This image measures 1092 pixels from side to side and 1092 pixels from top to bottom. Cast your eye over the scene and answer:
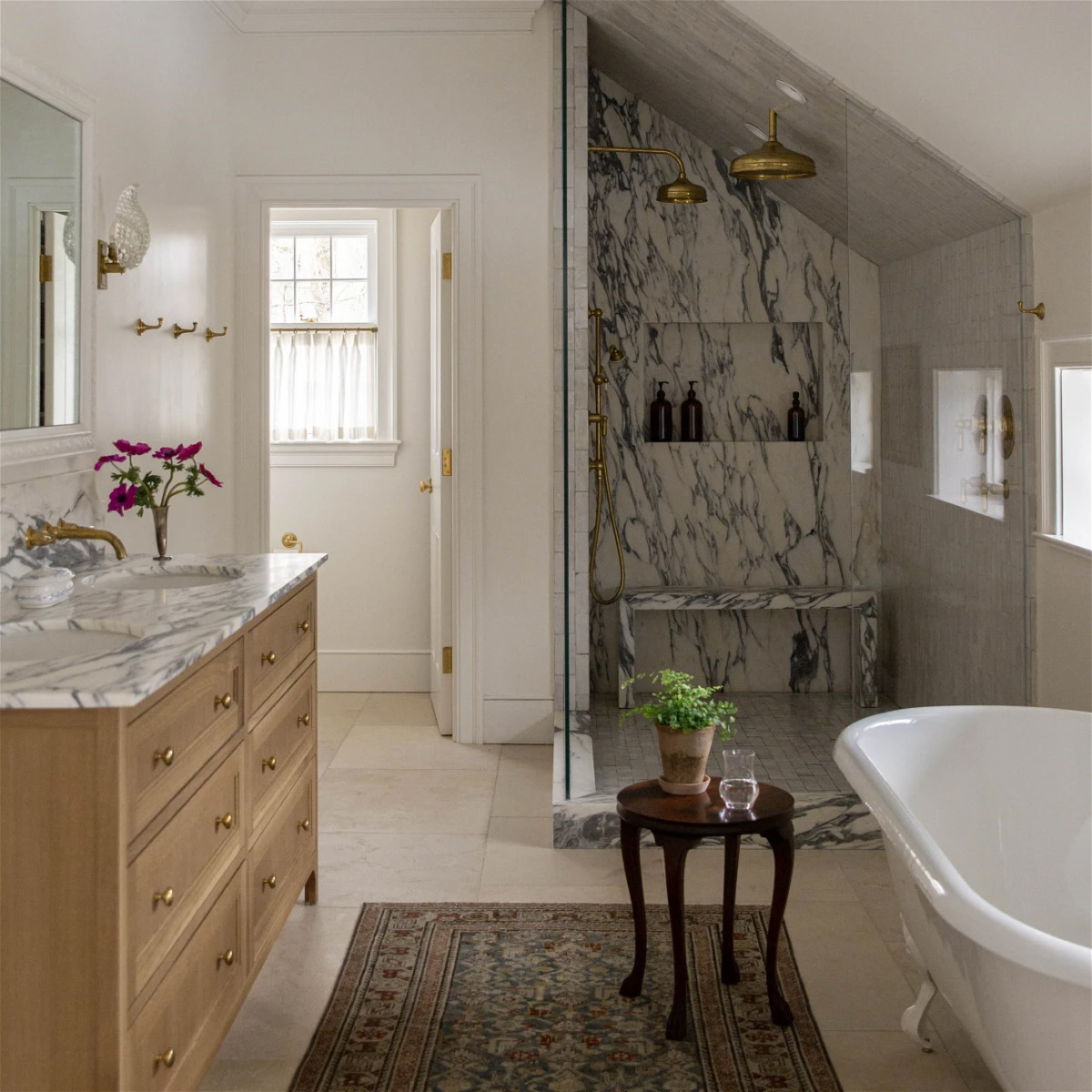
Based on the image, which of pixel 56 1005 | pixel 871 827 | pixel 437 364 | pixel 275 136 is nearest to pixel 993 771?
pixel 871 827

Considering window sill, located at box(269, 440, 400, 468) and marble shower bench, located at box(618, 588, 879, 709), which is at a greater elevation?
window sill, located at box(269, 440, 400, 468)

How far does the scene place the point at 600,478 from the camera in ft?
16.3

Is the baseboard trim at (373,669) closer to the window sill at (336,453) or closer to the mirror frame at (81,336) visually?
the window sill at (336,453)

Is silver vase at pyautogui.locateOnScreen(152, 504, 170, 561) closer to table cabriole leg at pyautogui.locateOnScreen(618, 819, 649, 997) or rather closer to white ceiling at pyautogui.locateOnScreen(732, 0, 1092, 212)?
table cabriole leg at pyautogui.locateOnScreen(618, 819, 649, 997)

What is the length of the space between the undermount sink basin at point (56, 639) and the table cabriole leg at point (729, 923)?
4.52ft

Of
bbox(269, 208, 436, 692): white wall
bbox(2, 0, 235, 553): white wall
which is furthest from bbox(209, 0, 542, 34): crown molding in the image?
bbox(269, 208, 436, 692): white wall

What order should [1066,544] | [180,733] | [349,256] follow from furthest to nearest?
1. [349,256]
2. [1066,544]
3. [180,733]

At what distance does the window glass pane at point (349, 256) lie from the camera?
5.54m

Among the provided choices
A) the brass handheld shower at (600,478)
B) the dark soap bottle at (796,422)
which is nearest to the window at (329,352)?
the brass handheld shower at (600,478)

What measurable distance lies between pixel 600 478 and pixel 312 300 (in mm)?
→ 1695

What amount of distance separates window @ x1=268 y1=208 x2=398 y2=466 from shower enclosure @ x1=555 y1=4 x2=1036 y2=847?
1.15 meters

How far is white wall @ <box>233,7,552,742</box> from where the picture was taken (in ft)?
14.8

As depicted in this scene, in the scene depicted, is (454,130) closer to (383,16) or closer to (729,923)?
(383,16)

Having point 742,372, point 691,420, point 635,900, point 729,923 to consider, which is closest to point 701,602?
point 691,420
